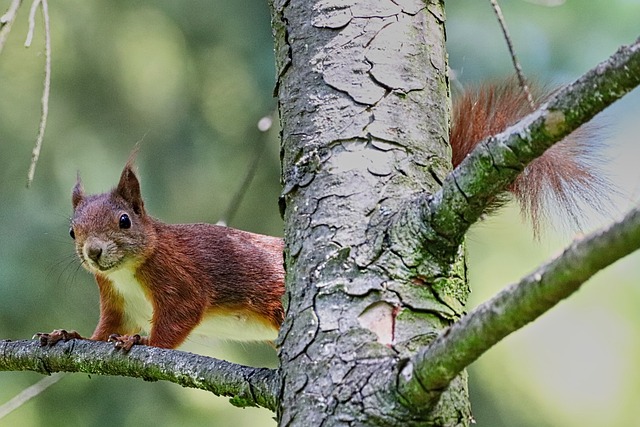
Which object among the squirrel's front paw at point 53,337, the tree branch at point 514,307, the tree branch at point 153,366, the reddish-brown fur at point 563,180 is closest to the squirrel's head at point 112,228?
the squirrel's front paw at point 53,337

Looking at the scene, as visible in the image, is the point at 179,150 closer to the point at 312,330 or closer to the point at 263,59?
the point at 263,59

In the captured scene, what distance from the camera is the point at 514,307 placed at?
91cm

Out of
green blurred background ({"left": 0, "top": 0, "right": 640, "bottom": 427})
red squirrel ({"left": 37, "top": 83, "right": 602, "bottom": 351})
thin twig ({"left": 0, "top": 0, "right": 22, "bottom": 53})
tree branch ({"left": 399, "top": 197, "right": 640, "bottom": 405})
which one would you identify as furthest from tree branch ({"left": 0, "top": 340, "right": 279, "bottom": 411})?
green blurred background ({"left": 0, "top": 0, "right": 640, "bottom": 427})

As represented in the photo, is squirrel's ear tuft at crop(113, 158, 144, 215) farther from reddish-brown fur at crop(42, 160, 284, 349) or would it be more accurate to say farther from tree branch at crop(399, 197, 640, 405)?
tree branch at crop(399, 197, 640, 405)

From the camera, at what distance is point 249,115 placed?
11.2ft

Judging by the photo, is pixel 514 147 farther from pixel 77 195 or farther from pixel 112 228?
pixel 77 195

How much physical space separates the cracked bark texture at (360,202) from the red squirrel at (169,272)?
968 millimetres

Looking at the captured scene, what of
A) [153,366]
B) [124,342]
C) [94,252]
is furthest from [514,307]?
[94,252]

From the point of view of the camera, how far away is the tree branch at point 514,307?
812mm

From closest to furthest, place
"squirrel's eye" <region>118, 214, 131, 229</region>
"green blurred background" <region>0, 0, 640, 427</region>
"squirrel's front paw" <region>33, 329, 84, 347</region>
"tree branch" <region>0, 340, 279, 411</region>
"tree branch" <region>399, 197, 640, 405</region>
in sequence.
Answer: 1. "tree branch" <region>399, 197, 640, 405</region>
2. "tree branch" <region>0, 340, 279, 411</region>
3. "squirrel's front paw" <region>33, 329, 84, 347</region>
4. "squirrel's eye" <region>118, 214, 131, 229</region>
5. "green blurred background" <region>0, 0, 640, 427</region>

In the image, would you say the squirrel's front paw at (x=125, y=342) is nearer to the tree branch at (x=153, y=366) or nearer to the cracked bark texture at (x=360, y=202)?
the tree branch at (x=153, y=366)

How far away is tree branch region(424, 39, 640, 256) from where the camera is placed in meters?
0.97

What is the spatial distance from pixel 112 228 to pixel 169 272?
0.19m

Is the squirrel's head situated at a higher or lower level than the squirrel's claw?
higher
